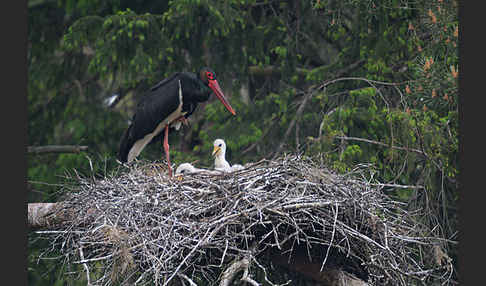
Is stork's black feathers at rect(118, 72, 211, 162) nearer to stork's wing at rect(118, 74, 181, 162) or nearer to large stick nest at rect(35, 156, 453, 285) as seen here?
stork's wing at rect(118, 74, 181, 162)

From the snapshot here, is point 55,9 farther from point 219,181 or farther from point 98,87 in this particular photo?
point 219,181

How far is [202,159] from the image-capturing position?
7.88 m

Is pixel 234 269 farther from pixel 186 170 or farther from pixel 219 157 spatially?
pixel 219 157

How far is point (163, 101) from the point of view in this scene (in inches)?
259

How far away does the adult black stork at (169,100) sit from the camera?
21.6 feet

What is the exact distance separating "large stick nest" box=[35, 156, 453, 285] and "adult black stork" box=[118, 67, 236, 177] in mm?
1461

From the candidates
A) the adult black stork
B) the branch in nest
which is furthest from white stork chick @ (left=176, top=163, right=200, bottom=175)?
the branch in nest

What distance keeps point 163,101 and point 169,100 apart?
61mm

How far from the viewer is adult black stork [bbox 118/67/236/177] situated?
6.57 meters

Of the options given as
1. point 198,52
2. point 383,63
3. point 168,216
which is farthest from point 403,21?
point 168,216

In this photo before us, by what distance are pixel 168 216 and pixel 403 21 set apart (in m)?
4.26

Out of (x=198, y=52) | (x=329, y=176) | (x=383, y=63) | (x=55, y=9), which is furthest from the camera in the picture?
(x=55, y=9)

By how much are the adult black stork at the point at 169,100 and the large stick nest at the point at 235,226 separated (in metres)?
1.46

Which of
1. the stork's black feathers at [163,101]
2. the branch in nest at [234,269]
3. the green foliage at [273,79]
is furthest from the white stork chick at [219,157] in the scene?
the branch in nest at [234,269]
